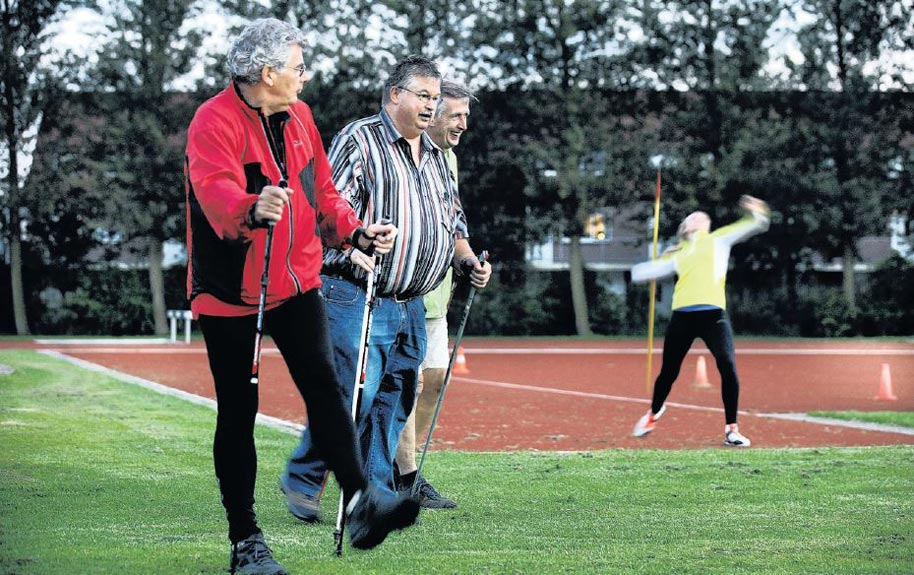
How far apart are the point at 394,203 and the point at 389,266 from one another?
287mm

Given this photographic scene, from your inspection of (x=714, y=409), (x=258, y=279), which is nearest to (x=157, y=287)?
(x=714, y=409)

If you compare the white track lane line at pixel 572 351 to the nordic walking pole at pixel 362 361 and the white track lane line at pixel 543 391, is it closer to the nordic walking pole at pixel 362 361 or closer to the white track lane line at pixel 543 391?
the white track lane line at pixel 543 391

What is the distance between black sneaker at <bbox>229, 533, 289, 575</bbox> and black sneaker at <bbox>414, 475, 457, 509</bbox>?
189 cm

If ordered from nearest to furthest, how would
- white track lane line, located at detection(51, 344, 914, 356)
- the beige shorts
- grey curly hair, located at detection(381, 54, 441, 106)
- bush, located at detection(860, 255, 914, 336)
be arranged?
grey curly hair, located at detection(381, 54, 441, 106) → the beige shorts → white track lane line, located at detection(51, 344, 914, 356) → bush, located at detection(860, 255, 914, 336)

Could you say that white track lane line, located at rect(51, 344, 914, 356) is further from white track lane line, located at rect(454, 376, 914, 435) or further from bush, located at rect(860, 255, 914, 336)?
white track lane line, located at rect(454, 376, 914, 435)

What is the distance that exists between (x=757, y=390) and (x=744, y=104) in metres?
28.6

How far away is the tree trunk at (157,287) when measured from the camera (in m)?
41.2

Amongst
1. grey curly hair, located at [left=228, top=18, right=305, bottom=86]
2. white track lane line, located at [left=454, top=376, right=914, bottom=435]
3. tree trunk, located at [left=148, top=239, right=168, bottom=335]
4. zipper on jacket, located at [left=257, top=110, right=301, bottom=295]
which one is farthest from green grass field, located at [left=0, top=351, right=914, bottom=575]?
tree trunk, located at [left=148, top=239, right=168, bottom=335]

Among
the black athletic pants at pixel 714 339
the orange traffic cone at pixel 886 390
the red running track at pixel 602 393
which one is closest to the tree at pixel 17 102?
the red running track at pixel 602 393

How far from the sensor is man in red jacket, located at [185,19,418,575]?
4367mm

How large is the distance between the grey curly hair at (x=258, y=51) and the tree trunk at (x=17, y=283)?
3988 centimetres

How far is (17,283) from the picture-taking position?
139 ft

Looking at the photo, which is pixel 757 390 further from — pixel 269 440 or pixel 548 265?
pixel 548 265

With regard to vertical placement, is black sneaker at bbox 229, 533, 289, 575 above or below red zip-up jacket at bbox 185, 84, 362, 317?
below
